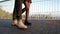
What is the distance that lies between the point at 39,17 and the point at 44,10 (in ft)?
0.90

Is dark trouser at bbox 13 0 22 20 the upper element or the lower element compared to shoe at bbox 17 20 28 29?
upper

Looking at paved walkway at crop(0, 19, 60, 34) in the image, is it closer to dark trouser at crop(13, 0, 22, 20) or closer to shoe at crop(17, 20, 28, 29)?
shoe at crop(17, 20, 28, 29)

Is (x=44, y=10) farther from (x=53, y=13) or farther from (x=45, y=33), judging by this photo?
(x=45, y=33)

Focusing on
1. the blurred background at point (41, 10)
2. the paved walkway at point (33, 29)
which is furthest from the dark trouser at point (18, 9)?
the blurred background at point (41, 10)

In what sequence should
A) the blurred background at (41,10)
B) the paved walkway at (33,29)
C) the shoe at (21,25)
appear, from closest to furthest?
the paved walkway at (33,29)
the shoe at (21,25)
the blurred background at (41,10)

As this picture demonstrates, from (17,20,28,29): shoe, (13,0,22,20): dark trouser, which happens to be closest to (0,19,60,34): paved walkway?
(17,20,28,29): shoe

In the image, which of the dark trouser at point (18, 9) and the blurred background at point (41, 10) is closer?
the dark trouser at point (18, 9)

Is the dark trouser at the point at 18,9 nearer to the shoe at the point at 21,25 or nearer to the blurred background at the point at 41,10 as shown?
the shoe at the point at 21,25

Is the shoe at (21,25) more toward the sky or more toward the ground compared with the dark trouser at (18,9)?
more toward the ground

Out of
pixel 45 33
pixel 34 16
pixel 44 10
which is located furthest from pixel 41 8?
pixel 45 33

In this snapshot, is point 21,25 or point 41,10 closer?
point 21,25

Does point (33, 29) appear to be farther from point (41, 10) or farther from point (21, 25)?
point (41, 10)

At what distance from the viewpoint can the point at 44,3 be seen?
5094 mm

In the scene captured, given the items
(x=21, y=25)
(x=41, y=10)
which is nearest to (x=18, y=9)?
(x=21, y=25)
